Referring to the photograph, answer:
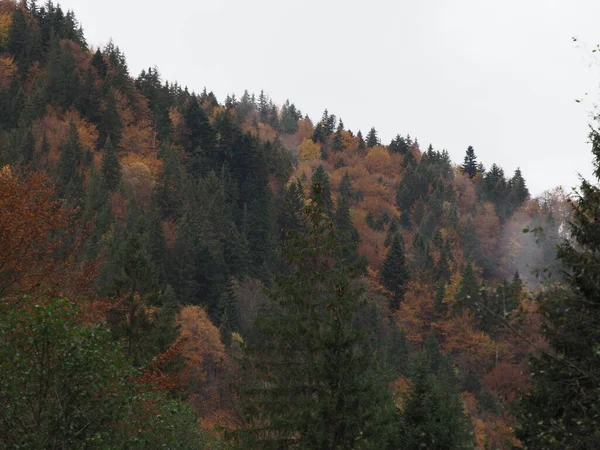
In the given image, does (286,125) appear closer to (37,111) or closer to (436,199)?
(436,199)

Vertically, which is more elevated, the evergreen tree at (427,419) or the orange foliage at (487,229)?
the orange foliage at (487,229)

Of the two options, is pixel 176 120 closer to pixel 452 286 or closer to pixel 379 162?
pixel 452 286

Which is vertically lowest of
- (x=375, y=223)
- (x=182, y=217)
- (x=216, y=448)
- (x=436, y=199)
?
(x=216, y=448)

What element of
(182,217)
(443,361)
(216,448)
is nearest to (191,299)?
(182,217)

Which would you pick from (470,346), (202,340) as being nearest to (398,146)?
(470,346)

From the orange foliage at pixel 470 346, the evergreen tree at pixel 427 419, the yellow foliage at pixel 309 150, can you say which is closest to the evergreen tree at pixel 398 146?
the yellow foliage at pixel 309 150

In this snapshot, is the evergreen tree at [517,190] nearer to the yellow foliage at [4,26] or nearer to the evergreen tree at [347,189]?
the evergreen tree at [347,189]

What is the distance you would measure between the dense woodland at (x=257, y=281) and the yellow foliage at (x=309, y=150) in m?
0.76

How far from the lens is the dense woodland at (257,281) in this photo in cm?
1042

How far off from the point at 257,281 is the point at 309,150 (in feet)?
276

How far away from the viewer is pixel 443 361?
64250mm

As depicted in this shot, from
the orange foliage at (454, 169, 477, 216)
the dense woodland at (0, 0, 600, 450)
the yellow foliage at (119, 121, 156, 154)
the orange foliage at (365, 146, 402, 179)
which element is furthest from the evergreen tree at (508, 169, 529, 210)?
the yellow foliage at (119, 121, 156, 154)

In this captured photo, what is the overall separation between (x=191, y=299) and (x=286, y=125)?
116m

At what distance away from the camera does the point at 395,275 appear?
8731 cm
